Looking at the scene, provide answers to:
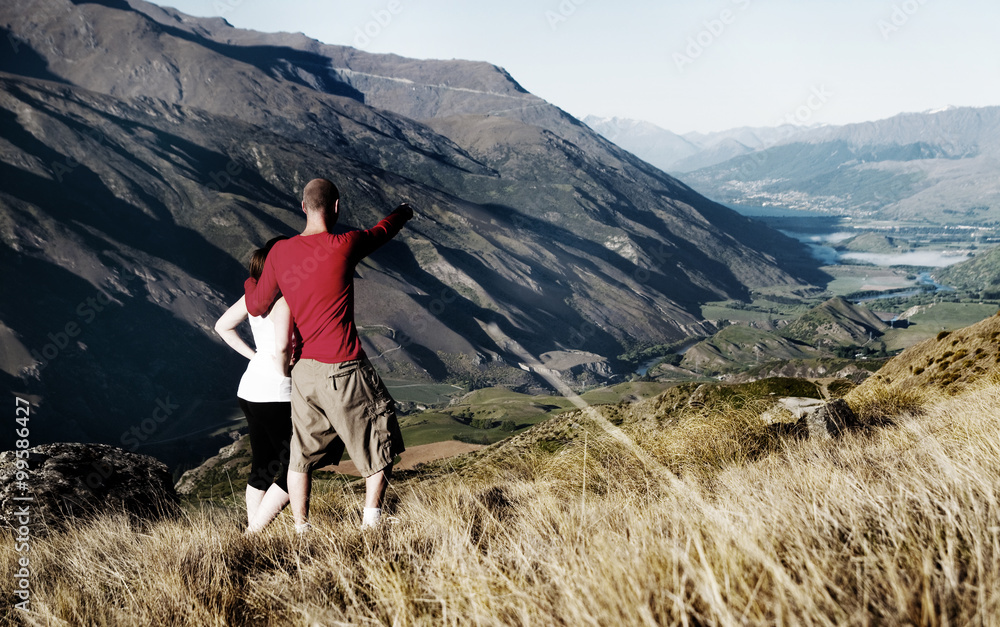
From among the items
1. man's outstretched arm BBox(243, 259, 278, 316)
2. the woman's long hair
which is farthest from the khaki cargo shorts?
the woman's long hair

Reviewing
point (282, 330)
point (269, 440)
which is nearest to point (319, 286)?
point (282, 330)

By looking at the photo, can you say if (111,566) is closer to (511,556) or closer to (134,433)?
(511,556)

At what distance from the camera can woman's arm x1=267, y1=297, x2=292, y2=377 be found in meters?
3.93

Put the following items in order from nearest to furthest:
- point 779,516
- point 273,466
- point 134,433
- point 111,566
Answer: point 779,516, point 111,566, point 273,466, point 134,433

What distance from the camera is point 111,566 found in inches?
133

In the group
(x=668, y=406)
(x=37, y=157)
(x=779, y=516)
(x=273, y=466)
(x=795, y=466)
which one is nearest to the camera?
(x=779, y=516)

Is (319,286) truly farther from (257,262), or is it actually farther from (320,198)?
(257,262)

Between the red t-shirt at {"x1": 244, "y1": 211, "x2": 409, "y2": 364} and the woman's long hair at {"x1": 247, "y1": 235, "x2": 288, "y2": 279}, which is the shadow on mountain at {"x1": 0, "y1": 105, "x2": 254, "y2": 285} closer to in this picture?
the woman's long hair at {"x1": 247, "y1": 235, "x2": 288, "y2": 279}

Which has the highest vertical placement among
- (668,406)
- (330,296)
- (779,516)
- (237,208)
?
(237,208)

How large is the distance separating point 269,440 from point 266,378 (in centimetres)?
50

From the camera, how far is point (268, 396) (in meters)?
4.11

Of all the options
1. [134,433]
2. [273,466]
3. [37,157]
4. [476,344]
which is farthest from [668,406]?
[37,157]

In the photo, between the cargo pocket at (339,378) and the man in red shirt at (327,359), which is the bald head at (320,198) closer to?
the man in red shirt at (327,359)

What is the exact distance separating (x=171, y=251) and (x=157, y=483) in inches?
7430
